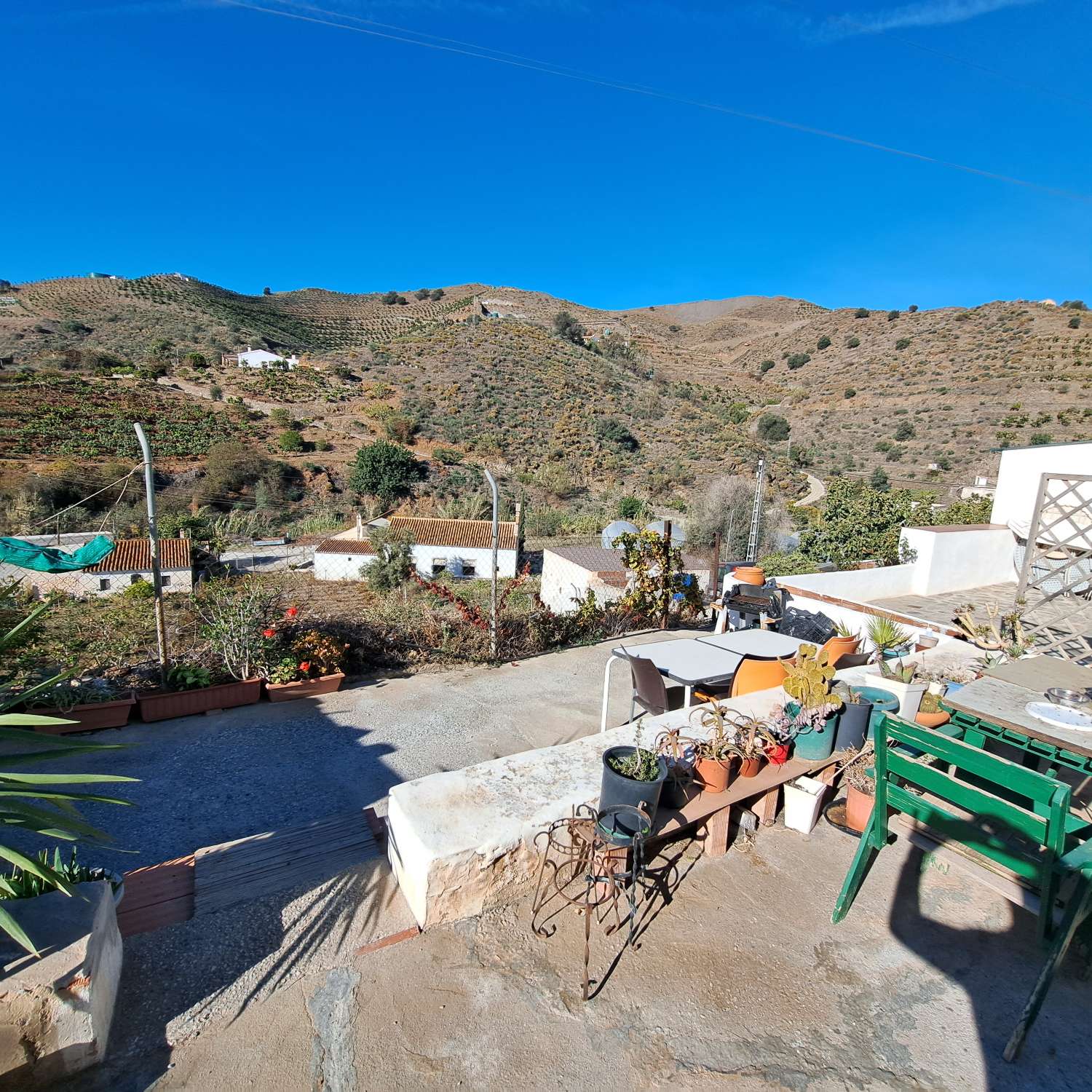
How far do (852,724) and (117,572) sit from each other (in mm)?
14147

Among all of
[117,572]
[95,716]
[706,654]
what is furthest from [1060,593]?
[117,572]

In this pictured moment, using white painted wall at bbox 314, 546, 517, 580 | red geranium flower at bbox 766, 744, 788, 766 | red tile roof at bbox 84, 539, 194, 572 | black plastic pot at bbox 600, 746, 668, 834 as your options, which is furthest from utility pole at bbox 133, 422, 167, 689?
white painted wall at bbox 314, 546, 517, 580

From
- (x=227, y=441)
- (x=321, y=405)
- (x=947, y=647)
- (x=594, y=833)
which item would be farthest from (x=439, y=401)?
(x=594, y=833)

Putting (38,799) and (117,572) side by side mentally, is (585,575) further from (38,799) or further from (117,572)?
(117,572)

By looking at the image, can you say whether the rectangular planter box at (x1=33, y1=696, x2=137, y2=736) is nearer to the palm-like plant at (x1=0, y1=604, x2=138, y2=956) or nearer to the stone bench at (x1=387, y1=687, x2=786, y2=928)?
the palm-like plant at (x1=0, y1=604, x2=138, y2=956)

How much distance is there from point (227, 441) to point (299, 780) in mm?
25532

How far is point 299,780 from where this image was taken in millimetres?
4574

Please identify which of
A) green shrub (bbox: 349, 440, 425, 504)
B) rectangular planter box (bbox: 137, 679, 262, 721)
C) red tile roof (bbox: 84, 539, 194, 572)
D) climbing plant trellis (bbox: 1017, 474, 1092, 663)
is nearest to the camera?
rectangular planter box (bbox: 137, 679, 262, 721)

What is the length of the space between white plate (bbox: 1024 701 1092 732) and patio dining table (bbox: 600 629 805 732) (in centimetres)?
186

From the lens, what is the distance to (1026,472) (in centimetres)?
1023

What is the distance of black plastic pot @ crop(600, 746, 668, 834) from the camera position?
275cm

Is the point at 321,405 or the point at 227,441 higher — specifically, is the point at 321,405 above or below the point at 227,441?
above

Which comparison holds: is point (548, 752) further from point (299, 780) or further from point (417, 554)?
point (417, 554)

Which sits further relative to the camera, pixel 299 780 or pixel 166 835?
pixel 299 780
